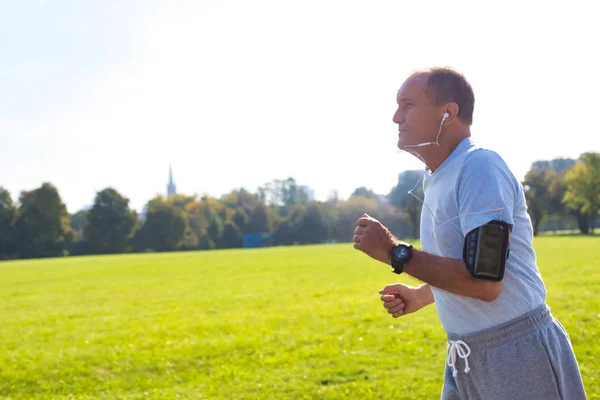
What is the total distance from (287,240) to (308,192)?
241 feet

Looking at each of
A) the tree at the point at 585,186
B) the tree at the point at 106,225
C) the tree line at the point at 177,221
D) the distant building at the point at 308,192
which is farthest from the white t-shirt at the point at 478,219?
the distant building at the point at 308,192

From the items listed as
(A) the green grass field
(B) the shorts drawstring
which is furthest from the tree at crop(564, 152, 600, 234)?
(B) the shorts drawstring

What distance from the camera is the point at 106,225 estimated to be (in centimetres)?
10700

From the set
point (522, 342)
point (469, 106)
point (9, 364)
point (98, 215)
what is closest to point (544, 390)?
point (522, 342)

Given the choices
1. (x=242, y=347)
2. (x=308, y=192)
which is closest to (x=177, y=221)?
(x=308, y=192)

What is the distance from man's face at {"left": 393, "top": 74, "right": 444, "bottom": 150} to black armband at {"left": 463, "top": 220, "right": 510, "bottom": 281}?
0.59m

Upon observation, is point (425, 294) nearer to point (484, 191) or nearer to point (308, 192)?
point (484, 191)

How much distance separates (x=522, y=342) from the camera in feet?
9.12

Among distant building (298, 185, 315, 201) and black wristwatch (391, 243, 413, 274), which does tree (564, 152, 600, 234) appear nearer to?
distant building (298, 185, 315, 201)

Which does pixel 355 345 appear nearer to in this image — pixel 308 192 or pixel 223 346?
pixel 223 346

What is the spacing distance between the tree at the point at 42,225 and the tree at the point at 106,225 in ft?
14.7

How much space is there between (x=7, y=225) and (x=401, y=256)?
105 meters

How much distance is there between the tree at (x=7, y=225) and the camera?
95.6 m

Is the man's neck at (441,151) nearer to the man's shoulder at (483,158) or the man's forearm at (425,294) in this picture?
the man's shoulder at (483,158)
